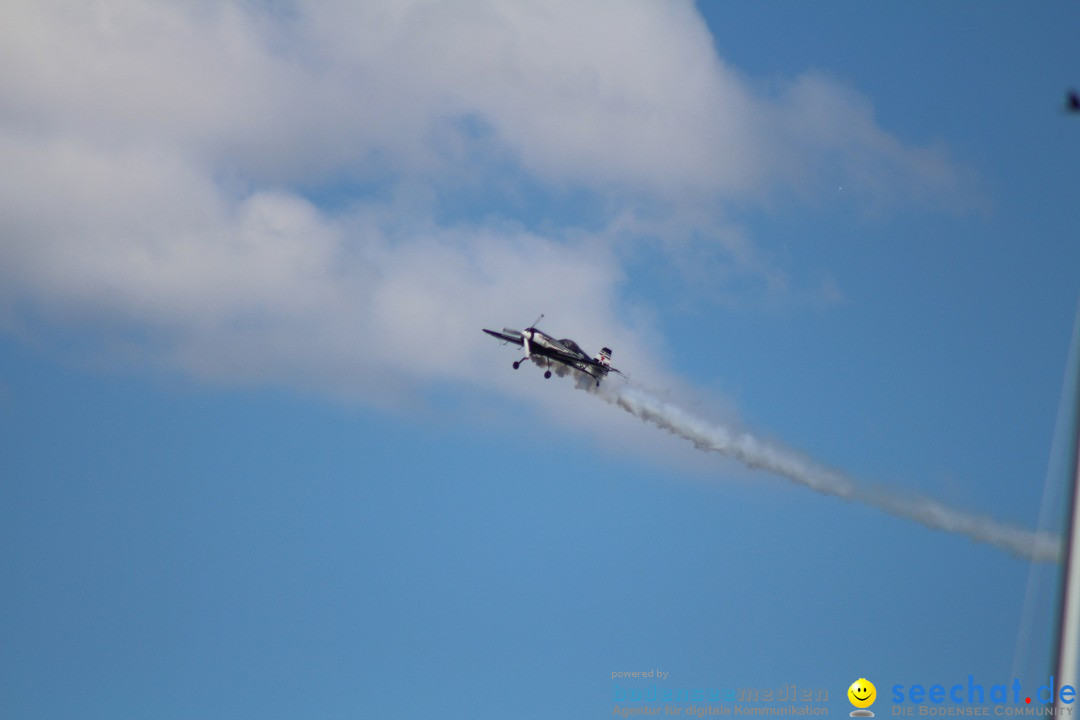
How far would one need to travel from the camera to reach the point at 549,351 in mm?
108125

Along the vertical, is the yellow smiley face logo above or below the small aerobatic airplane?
below

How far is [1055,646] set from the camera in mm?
40906

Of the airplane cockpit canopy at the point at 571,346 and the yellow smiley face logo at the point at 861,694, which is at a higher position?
the airplane cockpit canopy at the point at 571,346

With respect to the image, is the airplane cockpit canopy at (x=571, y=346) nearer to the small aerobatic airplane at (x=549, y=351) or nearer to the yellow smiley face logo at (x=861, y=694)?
the small aerobatic airplane at (x=549, y=351)

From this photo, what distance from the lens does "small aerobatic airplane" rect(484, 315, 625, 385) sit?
108 m

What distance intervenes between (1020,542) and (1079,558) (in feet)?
184

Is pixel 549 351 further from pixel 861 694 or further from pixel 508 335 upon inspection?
pixel 861 694

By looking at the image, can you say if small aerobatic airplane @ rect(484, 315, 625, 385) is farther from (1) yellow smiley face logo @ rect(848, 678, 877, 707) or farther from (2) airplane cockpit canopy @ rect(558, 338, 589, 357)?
(1) yellow smiley face logo @ rect(848, 678, 877, 707)

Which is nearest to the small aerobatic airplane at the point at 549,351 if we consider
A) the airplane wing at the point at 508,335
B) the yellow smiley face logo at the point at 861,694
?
the airplane wing at the point at 508,335

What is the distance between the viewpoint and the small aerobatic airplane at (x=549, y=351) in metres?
108

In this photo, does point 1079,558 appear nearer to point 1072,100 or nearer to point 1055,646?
point 1055,646

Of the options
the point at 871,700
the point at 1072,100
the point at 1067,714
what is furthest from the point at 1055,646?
the point at 871,700

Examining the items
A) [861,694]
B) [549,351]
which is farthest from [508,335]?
[861,694]

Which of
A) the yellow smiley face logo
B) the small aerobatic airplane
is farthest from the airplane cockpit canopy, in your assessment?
the yellow smiley face logo
